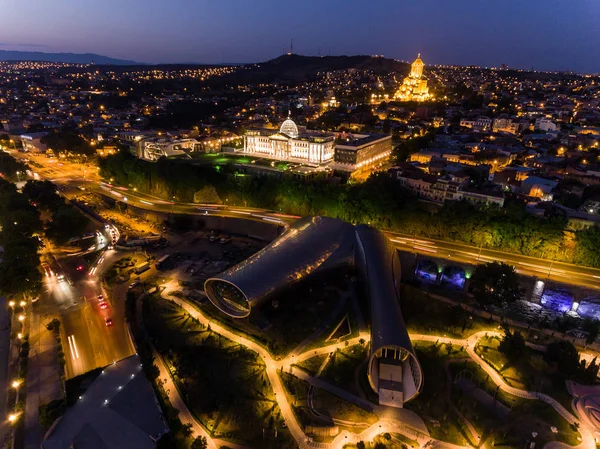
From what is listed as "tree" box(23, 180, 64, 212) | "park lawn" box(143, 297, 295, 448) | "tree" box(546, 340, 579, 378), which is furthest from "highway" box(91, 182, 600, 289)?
"park lawn" box(143, 297, 295, 448)

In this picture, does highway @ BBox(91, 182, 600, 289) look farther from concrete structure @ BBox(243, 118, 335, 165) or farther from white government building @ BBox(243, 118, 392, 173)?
concrete structure @ BBox(243, 118, 335, 165)

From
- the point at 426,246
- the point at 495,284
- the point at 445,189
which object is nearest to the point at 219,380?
the point at 495,284

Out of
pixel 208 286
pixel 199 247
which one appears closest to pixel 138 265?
pixel 199 247

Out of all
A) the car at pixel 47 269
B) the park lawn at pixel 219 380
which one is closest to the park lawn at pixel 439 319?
the park lawn at pixel 219 380

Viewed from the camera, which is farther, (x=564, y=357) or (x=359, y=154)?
(x=359, y=154)

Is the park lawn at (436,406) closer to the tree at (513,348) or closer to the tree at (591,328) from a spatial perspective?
the tree at (513,348)

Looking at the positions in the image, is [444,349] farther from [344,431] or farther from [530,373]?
[344,431]
